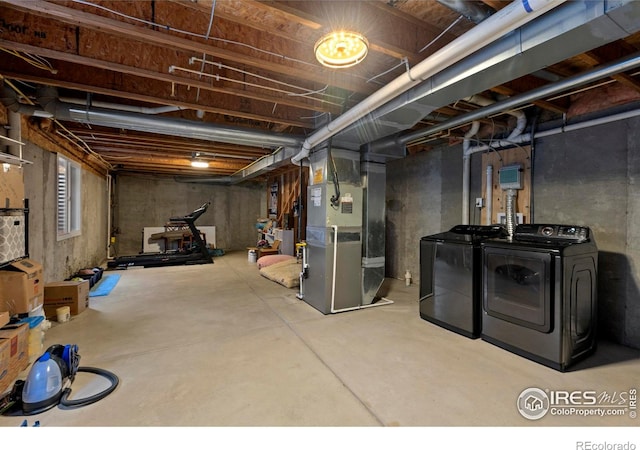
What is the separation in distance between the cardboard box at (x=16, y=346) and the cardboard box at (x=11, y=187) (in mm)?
937

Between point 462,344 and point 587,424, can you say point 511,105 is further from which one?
point 587,424

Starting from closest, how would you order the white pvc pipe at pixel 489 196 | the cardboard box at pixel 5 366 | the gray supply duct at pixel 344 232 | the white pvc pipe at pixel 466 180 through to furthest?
the cardboard box at pixel 5 366
the gray supply duct at pixel 344 232
the white pvc pipe at pixel 489 196
the white pvc pipe at pixel 466 180

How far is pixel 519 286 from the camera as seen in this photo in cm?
242

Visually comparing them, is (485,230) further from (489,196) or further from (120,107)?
(120,107)

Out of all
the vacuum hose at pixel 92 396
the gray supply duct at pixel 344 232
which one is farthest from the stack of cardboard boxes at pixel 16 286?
the gray supply duct at pixel 344 232

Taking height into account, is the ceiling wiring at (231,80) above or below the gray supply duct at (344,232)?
above

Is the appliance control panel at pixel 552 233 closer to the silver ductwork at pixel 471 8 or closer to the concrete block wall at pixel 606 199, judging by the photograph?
the concrete block wall at pixel 606 199

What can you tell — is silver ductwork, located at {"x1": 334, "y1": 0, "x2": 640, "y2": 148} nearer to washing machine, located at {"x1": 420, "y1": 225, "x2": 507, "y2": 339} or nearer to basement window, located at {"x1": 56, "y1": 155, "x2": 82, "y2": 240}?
washing machine, located at {"x1": 420, "y1": 225, "x2": 507, "y2": 339}

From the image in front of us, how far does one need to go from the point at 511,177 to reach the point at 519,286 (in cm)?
151

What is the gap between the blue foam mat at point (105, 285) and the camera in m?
4.11

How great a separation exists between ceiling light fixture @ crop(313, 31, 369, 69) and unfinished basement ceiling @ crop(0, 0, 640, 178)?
0.08 m

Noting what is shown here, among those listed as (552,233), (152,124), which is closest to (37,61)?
(152,124)

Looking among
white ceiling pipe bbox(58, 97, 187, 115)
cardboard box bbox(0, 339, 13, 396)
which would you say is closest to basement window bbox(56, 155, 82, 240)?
white ceiling pipe bbox(58, 97, 187, 115)
